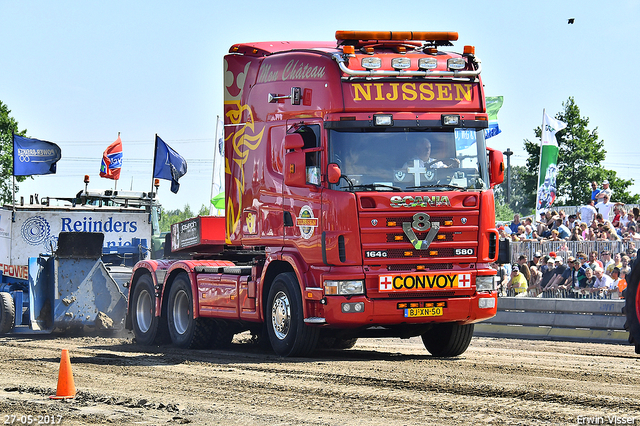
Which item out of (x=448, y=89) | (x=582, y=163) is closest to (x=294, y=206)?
(x=448, y=89)

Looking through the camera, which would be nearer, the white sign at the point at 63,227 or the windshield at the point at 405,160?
the windshield at the point at 405,160

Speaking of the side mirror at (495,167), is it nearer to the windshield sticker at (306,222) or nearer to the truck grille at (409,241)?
the truck grille at (409,241)

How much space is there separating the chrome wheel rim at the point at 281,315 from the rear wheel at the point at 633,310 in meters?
4.58

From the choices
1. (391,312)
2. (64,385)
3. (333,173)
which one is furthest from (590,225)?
(64,385)

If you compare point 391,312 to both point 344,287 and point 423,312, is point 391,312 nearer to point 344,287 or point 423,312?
point 423,312

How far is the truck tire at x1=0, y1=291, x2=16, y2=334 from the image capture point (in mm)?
18438

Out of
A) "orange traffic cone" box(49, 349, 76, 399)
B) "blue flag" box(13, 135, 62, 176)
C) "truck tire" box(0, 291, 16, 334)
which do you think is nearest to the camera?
"orange traffic cone" box(49, 349, 76, 399)

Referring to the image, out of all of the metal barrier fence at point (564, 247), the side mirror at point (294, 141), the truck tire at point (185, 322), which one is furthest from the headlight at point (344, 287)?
the metal barrier fence at point (564, 247)

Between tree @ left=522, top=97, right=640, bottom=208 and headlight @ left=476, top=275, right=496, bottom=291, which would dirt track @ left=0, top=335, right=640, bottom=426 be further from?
tree @ left=522, top=97, right=640, bottom=208

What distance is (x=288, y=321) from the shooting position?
12.6m

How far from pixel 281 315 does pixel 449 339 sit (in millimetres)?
2369

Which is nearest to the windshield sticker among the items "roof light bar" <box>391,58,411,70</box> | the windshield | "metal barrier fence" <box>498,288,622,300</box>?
the windshield

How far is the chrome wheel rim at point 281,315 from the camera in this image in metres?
12.6

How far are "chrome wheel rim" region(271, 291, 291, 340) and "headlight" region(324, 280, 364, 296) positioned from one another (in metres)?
0.89
